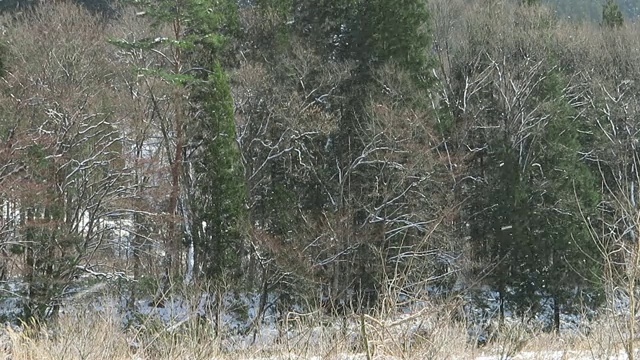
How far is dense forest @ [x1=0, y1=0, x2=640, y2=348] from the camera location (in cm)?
1997

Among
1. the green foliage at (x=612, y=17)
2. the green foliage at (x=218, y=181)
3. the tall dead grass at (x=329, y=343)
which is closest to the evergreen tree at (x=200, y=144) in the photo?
the green foliage at (x=218, y=181)

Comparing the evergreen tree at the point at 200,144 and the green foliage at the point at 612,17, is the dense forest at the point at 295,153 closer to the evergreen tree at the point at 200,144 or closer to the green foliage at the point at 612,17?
the evergreen tree at the point at 200,144

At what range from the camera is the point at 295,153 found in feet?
83.5

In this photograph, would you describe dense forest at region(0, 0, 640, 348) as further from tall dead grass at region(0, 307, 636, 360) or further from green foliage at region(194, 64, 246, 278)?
tall dead grass at region(0, 307, 636, 360)

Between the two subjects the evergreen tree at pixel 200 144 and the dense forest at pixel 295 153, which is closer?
the dense forest at pixel 295 153

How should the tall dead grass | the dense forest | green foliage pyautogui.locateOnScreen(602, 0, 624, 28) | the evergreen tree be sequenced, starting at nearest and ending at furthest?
1. the tall dead grass
2. the dense forest
3. the evergreen tree
4. green foliage pyautogui.locateOnScreen(602, 0, 624, 28)

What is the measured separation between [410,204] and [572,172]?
6762mm

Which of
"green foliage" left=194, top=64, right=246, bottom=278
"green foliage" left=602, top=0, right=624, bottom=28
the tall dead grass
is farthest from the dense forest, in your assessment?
the tall dead grass

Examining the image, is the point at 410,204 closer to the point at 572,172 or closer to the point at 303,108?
the point at 303,108

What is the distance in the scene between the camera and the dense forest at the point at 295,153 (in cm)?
1997

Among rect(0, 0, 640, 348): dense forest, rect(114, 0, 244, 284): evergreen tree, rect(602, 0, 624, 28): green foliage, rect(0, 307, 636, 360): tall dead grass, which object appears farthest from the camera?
rect(602, 0, 624, 28): green foliage

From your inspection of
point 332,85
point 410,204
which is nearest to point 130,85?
point 332,85

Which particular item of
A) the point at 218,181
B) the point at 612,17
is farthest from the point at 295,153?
the point at 612,17

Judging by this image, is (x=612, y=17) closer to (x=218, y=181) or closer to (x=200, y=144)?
(x=200, y=144)
